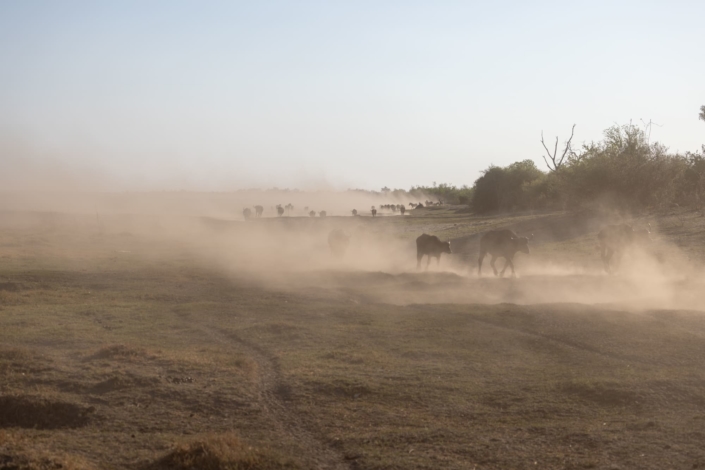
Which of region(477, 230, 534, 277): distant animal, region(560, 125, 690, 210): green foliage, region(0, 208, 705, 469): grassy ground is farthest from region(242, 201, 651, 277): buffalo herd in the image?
Result: region(560, 125, 690, 210): green foliage

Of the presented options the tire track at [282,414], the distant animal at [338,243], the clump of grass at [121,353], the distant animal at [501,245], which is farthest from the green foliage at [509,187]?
the clump of grass at [121,353]

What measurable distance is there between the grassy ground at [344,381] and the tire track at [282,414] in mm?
44

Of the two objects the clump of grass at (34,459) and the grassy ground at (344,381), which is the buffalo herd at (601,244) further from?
the clump of grass at (34,459)

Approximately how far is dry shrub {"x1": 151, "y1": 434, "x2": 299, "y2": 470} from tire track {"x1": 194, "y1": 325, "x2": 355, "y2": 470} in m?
0.58

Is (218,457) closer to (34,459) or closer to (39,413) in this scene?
(34,459)

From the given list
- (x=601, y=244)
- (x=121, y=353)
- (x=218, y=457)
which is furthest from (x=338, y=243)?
(x=218, y=457)

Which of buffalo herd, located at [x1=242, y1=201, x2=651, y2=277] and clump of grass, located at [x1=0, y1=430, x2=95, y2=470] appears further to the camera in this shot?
buffalo herd, located at [x1=242, y1=201, x2=651, y2=277]

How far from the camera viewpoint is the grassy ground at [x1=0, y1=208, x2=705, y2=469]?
1187 centimetres

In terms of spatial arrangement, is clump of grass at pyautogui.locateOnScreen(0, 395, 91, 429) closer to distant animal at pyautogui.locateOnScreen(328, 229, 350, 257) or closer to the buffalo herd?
the buffalo herd

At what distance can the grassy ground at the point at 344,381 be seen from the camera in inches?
467

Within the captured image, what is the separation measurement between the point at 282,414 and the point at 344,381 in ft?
6.40

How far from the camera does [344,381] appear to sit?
1547cm

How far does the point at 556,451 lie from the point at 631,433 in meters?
1.60

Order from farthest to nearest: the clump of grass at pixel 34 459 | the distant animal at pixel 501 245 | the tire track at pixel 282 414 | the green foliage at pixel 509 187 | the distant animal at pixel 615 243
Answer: the green foliage at pixel 509 187
the distant animal at pixel 501 245
the distant animal at pixel 615 243
the tire track at pixel 282 414
the clump of grass at pixel 34 459
